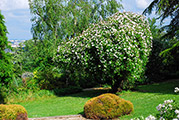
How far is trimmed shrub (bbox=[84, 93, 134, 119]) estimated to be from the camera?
7.24 m

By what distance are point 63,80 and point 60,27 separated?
18.3ft

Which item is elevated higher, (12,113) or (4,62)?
(4,62)

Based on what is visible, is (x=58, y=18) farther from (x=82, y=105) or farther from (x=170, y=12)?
(x=82, y=105)

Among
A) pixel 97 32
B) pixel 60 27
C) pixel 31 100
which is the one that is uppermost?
pixel 60 27

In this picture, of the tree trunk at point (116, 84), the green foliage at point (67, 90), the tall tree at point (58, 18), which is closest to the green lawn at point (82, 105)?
the tree trunk at point (116, 84)

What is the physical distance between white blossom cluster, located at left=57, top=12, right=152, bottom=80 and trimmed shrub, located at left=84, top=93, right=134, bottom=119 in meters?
3.56

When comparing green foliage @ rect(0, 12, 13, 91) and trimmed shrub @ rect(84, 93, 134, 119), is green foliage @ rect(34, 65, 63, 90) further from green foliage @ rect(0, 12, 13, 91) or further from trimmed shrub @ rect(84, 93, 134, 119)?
trimmed shrub @ rect(84, 93, 134, 119)

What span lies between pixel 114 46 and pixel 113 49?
0.18 meters

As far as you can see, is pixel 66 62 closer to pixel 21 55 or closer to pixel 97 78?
pixel 97 78

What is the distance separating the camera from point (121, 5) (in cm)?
2208

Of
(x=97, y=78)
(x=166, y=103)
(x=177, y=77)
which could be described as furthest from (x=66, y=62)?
(x=177, y=77)

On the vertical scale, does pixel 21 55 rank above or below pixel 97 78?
above

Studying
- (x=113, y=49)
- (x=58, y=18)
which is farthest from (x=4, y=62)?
(x=58, y=18)

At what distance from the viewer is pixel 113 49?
1077cm
